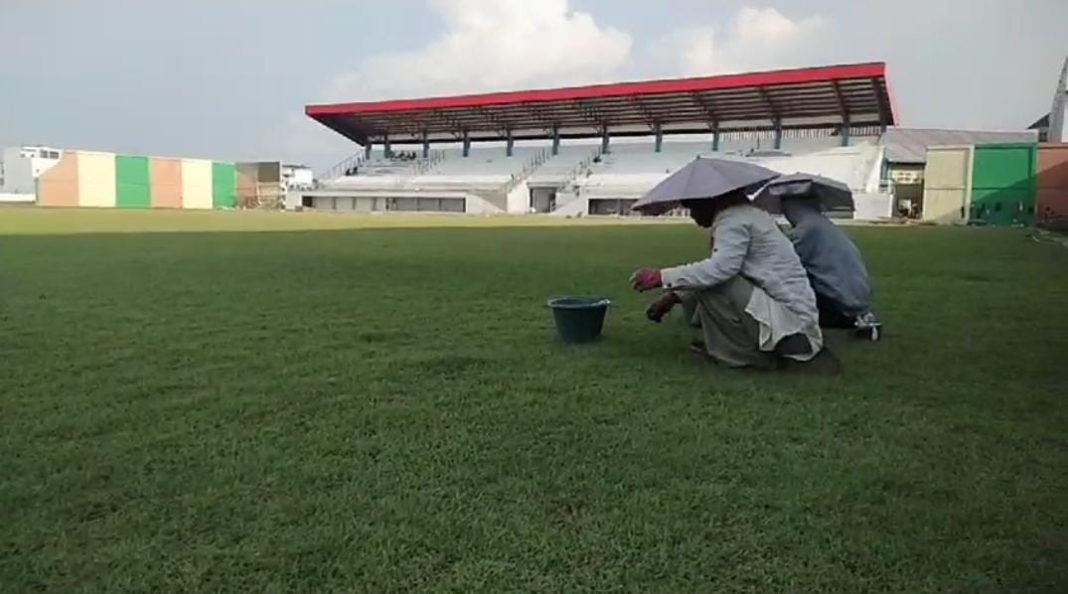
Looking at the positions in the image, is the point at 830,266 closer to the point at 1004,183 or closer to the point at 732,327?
the point at 732,327

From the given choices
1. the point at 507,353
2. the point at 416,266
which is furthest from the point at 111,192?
the point at 507,353

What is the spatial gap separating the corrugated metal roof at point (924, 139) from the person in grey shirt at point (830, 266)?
45.2 m

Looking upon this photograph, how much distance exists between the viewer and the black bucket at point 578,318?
14.1 feet

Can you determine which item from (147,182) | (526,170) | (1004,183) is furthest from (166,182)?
(1004,183)

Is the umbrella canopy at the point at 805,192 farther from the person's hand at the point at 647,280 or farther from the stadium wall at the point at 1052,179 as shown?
the stadium wall at the point at 1052,179

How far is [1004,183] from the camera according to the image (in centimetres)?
2780

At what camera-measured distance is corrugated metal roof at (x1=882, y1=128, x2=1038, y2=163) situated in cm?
4766

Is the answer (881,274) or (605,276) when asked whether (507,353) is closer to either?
(605,276)

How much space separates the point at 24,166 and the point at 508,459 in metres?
55.8

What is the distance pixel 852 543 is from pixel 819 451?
0.70 meters

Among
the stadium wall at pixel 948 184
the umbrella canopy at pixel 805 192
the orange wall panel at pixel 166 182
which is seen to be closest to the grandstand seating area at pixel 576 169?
the stadium wall at pixel 948 184

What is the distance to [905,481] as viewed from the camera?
94.3 inches

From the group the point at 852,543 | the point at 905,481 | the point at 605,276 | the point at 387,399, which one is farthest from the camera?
the point at 605,276

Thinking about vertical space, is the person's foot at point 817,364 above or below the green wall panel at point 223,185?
below
